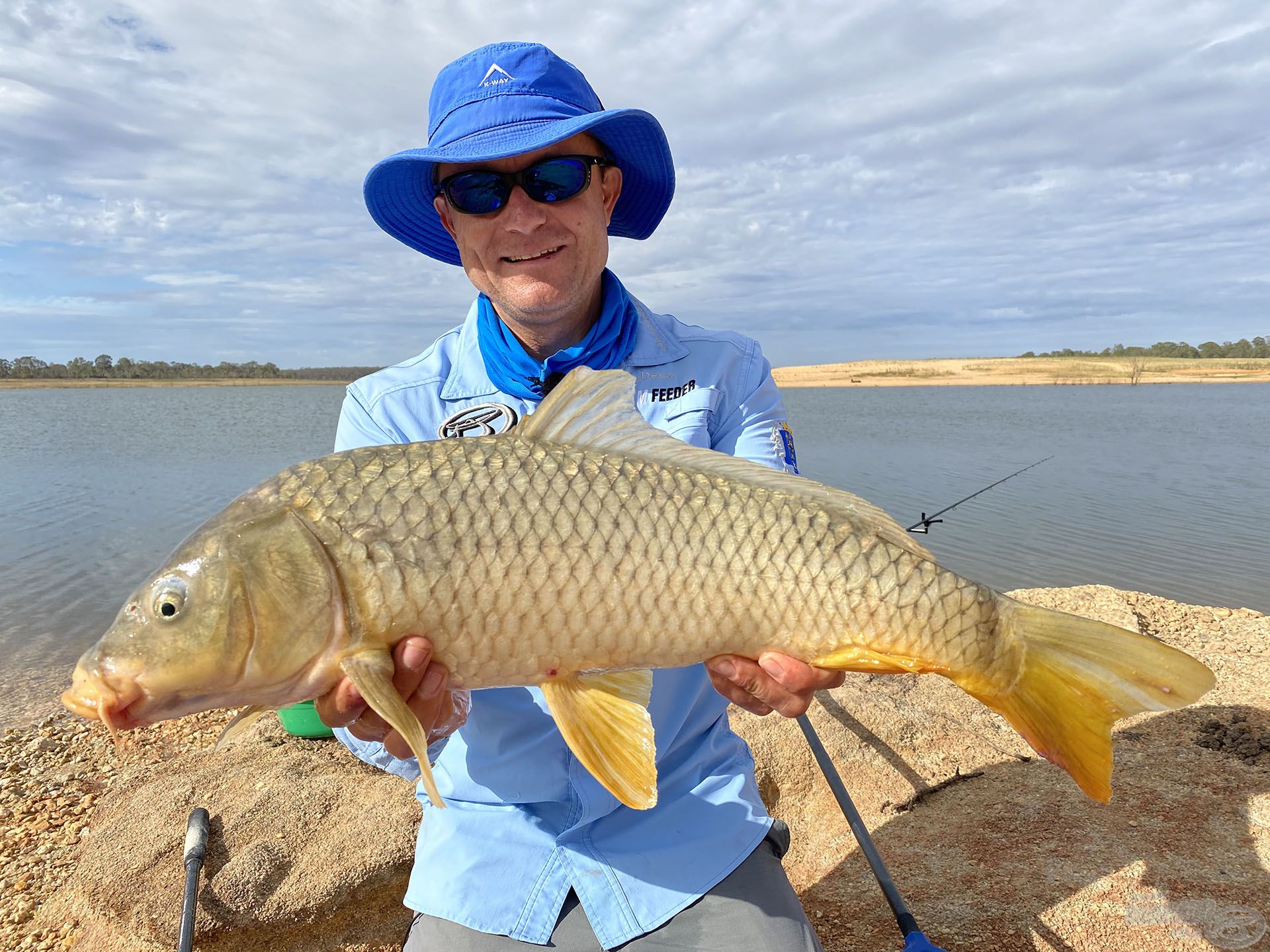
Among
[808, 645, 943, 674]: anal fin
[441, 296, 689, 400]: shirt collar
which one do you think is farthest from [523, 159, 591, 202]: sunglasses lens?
[808, 645, 943, 674]: anal fin

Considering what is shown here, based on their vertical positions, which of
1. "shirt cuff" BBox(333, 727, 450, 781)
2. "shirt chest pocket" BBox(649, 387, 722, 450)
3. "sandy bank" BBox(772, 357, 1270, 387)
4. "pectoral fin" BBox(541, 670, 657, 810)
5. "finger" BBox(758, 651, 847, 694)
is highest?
"shirt chest pocket" BBox(649, 387, 722, 450)

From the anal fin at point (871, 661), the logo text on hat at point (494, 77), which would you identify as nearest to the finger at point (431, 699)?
the anal fin at point (871, 661)

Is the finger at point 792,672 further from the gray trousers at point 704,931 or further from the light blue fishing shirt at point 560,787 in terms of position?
the gray trousers at point 704,931

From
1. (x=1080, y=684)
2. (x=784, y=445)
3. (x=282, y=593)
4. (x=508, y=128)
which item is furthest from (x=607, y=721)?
(x=508, y=128)

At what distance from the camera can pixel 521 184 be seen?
96.1 inches

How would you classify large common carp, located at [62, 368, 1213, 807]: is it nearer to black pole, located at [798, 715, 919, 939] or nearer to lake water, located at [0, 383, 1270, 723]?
black pole, located at [798, 715, 919, 939]

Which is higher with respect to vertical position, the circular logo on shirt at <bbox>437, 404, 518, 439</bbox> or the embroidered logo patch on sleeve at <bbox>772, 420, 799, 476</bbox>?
the circular logo on shirt at <bbox>437, 404, 518, 439</bbox>

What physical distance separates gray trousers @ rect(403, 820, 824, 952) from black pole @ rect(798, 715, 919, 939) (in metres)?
0.32

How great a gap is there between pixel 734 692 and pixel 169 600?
4.10 feet

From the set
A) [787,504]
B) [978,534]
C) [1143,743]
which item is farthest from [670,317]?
[978,534]

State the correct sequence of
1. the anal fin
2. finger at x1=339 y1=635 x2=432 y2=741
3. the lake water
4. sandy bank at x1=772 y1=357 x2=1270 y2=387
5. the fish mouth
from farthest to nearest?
sandy bank at x1=772 y1=357 x2=1270 y2=387 < the lake water < the anal fin < finger at x1=339 y1=635 x2=432 y2=741 < the fish mouth

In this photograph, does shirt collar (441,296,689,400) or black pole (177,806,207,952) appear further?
shirt collar (441,296,689,400)

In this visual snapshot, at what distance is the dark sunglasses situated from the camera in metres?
2.44

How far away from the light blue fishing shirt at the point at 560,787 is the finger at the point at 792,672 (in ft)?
1.95
